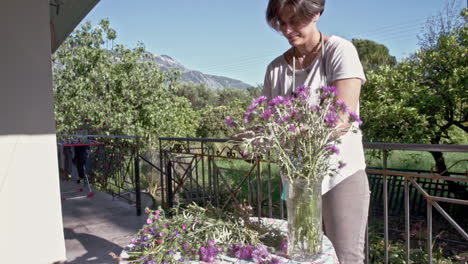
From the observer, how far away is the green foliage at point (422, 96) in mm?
4027

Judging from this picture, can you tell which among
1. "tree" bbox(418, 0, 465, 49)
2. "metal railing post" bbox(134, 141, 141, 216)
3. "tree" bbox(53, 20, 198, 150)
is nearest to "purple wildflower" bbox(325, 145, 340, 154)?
"metal railing post" bbox(134, 141, 141, 216)

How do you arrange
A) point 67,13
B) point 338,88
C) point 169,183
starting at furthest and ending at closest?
point 169,183 < point 67,13 < point 338,88

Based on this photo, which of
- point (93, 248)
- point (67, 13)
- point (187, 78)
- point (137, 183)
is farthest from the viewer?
point (187, 78)

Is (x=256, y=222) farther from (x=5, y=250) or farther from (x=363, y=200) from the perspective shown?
(x=5, y=250)

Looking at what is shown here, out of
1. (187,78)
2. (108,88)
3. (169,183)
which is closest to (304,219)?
(169,183)

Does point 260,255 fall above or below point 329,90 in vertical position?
below

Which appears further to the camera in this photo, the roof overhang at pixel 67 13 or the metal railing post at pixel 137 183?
the metal railing post at pixel 137 183

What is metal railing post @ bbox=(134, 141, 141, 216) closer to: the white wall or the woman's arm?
the white wall

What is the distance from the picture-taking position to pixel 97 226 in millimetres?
3426

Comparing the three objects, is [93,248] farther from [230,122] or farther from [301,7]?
[301,7]

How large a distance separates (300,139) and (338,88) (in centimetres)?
29

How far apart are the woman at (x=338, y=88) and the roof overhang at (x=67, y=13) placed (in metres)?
2.37

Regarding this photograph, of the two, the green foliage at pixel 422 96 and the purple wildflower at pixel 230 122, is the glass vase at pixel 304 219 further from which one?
the green foliage at pixel 422 96

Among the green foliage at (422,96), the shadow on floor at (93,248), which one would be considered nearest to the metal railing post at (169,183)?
the shadow on floor at (93,248)
